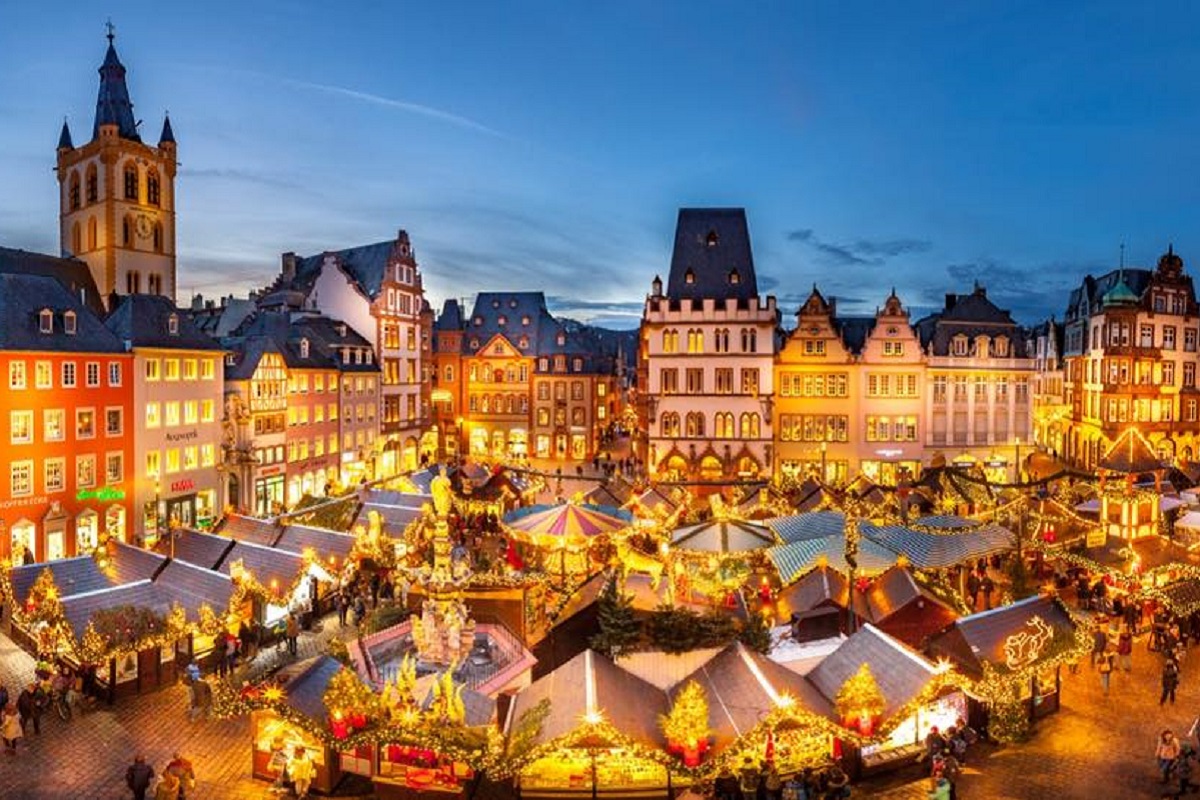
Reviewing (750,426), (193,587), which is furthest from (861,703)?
(750,426)

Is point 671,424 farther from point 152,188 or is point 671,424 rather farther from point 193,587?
point 152,188

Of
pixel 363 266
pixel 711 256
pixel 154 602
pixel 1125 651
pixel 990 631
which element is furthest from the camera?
pixel 363 266

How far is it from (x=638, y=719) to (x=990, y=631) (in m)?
7.61

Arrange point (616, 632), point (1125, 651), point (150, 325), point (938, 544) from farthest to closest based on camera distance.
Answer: point (150, 325), point (938, 544), point (1125, 651), point (616, 632)

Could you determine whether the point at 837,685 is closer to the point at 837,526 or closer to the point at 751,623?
the point at 751,623

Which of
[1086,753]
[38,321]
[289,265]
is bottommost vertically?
[1086,753]

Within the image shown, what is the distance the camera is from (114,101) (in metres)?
49.4

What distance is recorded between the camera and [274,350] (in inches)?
1751

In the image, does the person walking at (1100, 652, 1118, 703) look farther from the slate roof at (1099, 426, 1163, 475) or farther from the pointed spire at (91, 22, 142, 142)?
the pointed spire at (91, 22, 142, 142)

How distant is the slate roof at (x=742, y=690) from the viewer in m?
13.6

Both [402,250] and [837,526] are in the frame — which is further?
[402,250]

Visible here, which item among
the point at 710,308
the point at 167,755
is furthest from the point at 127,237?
the point at 167,755

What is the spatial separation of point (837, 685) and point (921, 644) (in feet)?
10.8

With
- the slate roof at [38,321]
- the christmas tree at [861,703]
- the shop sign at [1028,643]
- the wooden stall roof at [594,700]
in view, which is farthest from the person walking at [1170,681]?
the slate roof at [38,321]
